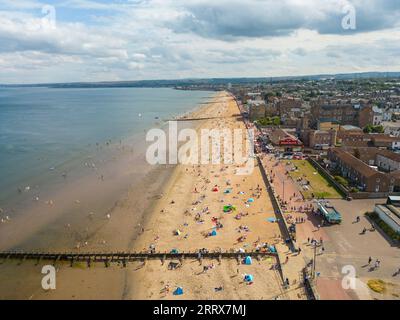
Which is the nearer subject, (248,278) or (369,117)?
(248,278)

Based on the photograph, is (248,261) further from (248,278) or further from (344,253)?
(344,253)

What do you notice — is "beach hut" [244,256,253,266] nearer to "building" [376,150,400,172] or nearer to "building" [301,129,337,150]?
"building" [376,150,400,172]

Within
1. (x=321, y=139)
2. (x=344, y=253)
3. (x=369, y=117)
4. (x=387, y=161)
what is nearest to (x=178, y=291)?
(x=344, y=253)

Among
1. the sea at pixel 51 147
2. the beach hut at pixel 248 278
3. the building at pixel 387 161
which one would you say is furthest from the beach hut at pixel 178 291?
the building at pixel 387 161
